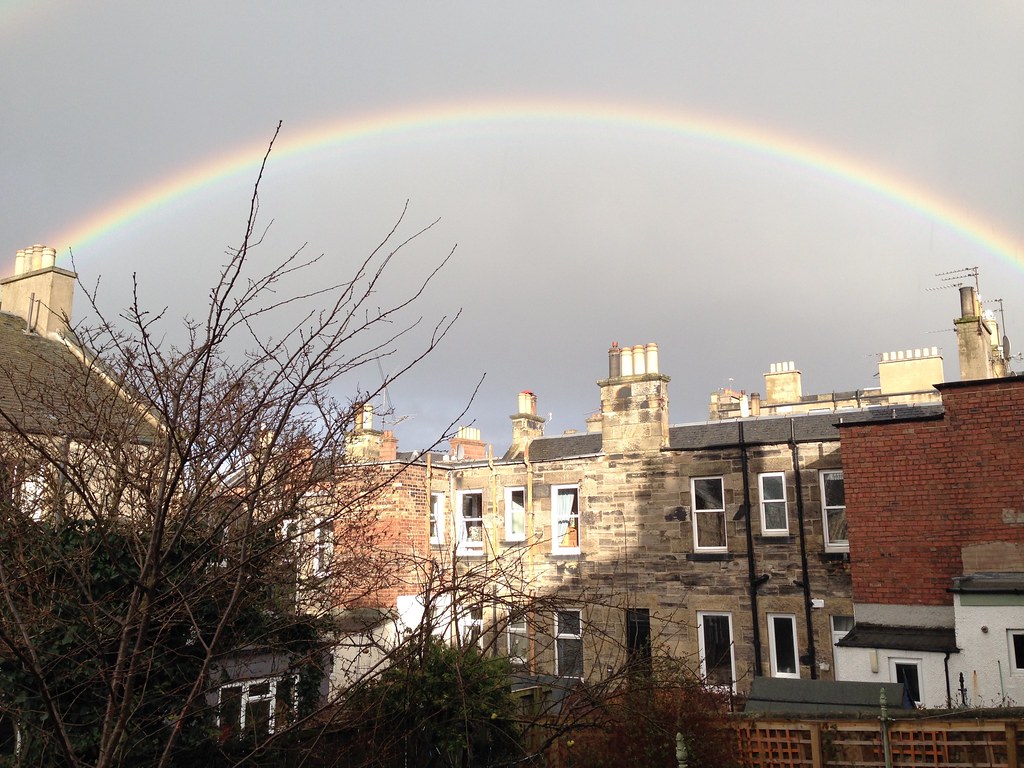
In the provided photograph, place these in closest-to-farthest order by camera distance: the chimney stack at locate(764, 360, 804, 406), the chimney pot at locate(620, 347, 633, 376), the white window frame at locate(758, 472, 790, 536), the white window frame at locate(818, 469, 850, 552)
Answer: the white window frame at locate(818, 469, 850, 552), the white window frame at locate(758, 472, 790, 536), the chimney pot at locate(620, 347, 633, 376), the chimney stack at locate(764, 360, 804, 406)

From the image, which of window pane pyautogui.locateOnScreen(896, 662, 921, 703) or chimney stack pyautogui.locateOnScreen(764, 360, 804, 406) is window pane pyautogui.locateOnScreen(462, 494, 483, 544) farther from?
chimney stack pyautogui.locateOnScreen(764, 360, 804, 406)

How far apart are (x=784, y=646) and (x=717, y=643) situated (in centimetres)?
146

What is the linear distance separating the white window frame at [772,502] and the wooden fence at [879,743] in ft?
25.8

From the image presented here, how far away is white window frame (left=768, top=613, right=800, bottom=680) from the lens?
54.2 feet

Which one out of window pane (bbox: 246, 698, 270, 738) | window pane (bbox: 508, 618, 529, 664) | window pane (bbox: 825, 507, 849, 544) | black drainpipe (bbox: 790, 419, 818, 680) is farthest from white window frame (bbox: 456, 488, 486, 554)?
window pane (bbox: 246, 698, 270, 738)

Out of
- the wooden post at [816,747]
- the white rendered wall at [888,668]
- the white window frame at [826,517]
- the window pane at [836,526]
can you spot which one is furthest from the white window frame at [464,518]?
the wooden post at [816,747]

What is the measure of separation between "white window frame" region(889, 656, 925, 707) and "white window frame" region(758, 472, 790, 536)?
4.94m

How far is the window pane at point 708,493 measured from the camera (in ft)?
59.8

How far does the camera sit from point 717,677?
17.0 m

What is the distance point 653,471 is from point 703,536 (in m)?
1.92

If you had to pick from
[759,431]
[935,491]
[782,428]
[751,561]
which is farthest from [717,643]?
[935,491]

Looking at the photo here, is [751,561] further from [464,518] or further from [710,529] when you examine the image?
[464,518]

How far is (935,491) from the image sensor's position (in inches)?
520

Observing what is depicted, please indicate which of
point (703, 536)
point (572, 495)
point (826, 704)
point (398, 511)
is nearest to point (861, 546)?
point (826, 704)
